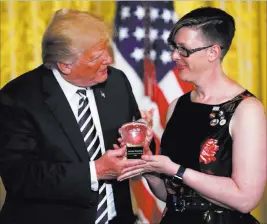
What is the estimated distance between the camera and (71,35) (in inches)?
79.7

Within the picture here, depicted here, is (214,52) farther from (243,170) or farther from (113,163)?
(113,163)

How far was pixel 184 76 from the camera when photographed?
207 cm

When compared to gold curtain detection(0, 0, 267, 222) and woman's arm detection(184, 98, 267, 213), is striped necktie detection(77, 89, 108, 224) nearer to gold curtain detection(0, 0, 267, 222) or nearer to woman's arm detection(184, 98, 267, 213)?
woman's arm detection(184, 98, 267, 213)

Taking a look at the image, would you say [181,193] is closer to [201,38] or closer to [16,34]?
[201,38]

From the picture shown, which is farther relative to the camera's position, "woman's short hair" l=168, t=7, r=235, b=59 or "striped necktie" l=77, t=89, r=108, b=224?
"striped necktie" l=77, t=89, r=108, b=224

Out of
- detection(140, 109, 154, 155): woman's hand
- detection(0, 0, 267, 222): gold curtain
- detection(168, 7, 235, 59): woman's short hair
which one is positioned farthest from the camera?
detection(0, 0, 267, 222): gold curtain

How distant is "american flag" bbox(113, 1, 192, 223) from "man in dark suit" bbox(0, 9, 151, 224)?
134 cm

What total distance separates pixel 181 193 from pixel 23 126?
2.08 ft

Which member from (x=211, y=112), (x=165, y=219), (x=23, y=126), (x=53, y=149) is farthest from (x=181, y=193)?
(x=23, y=126)

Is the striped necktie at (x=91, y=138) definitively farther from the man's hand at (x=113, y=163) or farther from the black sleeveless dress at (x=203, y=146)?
the black sleeveless dress at (x=203, y=146)

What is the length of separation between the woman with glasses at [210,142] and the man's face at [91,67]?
0.27 m

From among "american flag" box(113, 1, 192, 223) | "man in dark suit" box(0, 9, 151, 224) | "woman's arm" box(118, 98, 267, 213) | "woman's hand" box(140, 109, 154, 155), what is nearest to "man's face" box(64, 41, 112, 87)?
"man in dark suit" box(0, 9, 151, 224)

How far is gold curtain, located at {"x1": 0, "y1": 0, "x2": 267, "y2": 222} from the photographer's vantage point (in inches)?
134

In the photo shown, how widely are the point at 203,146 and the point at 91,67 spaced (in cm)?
51
